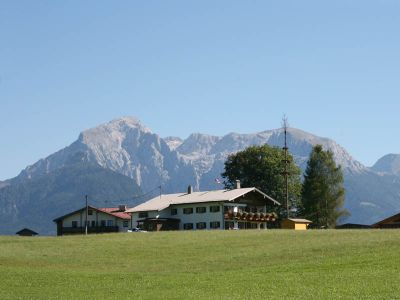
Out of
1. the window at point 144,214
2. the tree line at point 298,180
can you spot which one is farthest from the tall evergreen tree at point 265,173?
the window at point 144,214

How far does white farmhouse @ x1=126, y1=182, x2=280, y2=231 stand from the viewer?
112938 mm

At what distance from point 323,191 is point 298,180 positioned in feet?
56.5

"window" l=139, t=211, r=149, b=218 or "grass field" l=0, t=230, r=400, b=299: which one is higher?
"window" l=139, t=211, r=149, b=218

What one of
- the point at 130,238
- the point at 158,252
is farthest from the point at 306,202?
the point at 158,252

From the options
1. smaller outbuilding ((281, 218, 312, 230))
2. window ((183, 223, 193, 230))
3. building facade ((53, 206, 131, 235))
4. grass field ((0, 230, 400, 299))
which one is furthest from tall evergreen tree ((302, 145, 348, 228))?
grass field ((0, 230, 400, 299))

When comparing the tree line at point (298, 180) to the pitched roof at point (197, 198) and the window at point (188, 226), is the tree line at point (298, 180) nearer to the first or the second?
the pitched roof at point (197, 198)

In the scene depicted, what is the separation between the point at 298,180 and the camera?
144m

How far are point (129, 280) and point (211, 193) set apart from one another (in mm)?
73178

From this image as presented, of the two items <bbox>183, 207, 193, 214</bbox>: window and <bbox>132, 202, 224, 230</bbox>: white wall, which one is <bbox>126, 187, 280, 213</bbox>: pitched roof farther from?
<bbox>183, 207, 193, 214</bbox>: window

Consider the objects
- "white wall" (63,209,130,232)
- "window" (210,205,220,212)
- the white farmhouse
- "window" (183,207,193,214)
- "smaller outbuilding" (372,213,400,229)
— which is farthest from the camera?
"white wall" (63,209,130,232)

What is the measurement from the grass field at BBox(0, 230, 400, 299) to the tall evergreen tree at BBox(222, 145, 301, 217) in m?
56.5

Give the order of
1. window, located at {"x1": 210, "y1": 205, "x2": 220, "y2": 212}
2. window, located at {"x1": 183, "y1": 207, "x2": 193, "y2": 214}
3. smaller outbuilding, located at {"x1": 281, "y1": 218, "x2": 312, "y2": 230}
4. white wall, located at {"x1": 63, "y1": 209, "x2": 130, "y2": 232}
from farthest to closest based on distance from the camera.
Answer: white wall, located at {"x1": 63, "y1": 209, "x2": 130, "y2": 232} → window, located at {"x1": 183, "y1": 207, "x2": 193, "y2": 214} → window, located at {"x1": 210, "y1": 205, "x2": 220, "y2": 212} → smaller outbuilding, located at {"x1": 281, "y1": 218, "x2": 312, "y2": 230}

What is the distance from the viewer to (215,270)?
52406 millimetres

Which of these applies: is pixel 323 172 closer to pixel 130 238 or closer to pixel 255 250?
pixel 130 238
